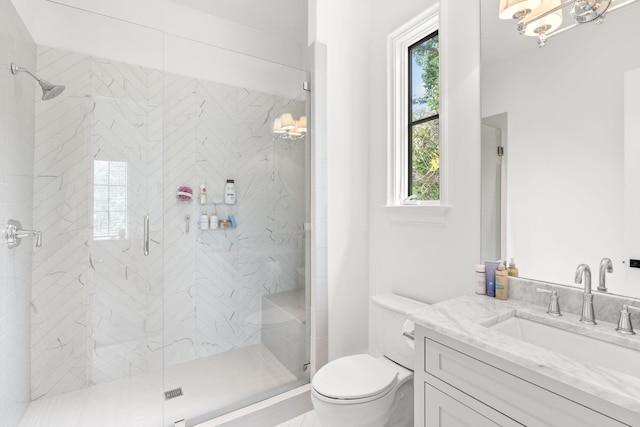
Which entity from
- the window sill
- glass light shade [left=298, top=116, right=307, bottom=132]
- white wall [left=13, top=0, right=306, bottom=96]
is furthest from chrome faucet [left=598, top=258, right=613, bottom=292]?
white wall [left=13, top=0, right=306, bottom=96]

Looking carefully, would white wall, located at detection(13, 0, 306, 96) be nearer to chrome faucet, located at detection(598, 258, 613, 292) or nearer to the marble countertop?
the marble countertop

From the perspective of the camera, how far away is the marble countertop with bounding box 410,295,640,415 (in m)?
0.70

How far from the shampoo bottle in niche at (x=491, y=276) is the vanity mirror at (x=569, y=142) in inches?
3.1

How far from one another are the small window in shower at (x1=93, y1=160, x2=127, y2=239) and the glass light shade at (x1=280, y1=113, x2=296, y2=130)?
1082mm

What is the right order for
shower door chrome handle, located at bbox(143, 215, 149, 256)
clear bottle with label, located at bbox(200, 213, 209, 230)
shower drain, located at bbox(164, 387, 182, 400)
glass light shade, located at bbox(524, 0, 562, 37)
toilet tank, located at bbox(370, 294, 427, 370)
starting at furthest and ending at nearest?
clear bottle with label, located at bbox(200, 213, 209, 230) < shower door chrome handle, located at bbox(143, 215, 149, 256) < shower drain, located at bbox(164, 387, 182, 400) < toilet tank, located at bbox(370, 294, 427, 370) < glass light shade, located at bbox(524, 0, 562, 37)

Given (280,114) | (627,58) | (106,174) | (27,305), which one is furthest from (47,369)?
(627,58)

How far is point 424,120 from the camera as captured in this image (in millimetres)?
1963

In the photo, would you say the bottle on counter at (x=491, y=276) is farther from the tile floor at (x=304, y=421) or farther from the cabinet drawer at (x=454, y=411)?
the tile floor at (x=304, y=421)

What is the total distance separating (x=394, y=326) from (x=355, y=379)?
1.31ft

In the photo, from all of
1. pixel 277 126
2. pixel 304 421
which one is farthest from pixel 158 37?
pixel 304 421

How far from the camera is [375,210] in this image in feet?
7.18

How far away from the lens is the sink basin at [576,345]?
3.10 ft

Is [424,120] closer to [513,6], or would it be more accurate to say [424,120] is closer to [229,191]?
[513,6]

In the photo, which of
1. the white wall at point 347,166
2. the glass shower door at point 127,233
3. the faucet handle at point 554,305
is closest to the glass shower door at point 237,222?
the glass shower door at point 127,233
